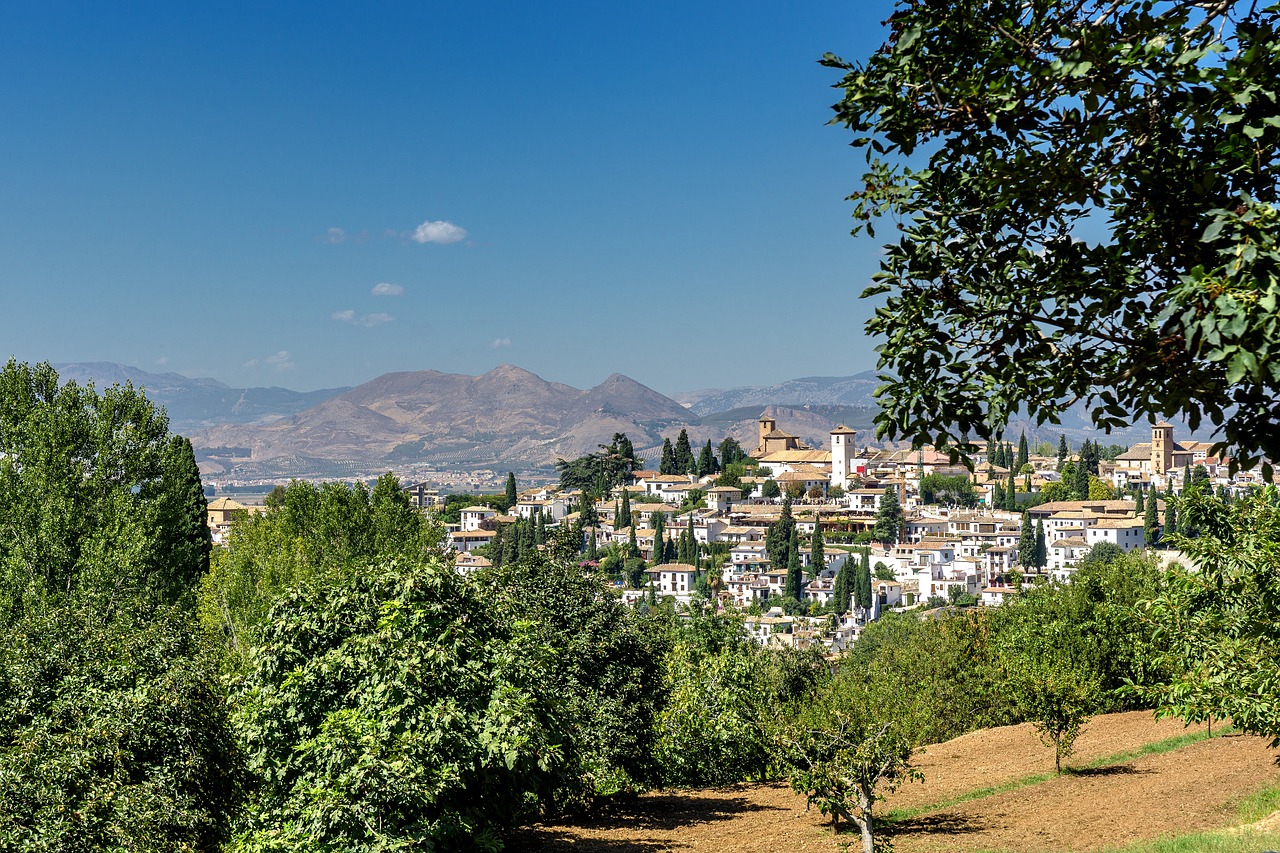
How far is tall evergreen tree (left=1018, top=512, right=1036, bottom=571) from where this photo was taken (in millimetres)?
121000

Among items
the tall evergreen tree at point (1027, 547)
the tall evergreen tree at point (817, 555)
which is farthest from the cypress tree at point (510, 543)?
the tall evergreen tree at point (1027, 547)

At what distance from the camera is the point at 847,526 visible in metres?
146

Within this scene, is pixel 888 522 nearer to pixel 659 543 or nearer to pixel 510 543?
pixel 659 543

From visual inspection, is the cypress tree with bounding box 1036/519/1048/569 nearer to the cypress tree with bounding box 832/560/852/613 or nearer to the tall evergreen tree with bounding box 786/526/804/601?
the cypress tree with bounding box 832/560/852/613

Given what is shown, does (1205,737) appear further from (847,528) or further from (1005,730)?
(847,528)

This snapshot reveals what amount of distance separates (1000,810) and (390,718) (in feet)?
33.2

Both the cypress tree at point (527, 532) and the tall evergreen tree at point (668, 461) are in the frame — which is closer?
the cypress tree at point (527, 532)

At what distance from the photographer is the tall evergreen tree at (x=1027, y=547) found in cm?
12100

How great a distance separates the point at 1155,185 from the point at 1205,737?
750 inches

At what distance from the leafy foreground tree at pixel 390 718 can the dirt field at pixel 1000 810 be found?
392cm

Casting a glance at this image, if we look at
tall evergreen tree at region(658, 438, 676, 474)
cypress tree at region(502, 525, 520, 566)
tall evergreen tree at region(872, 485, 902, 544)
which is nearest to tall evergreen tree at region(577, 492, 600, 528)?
cypress tree at region(502, 525, 520, 566)

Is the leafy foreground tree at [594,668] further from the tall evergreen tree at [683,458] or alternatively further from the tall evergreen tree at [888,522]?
the tall evergreen tree at [683,458]

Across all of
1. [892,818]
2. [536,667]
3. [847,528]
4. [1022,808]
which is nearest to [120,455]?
[536,667]

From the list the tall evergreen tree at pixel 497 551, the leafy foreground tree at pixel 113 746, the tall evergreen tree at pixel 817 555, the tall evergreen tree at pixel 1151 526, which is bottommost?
the tall evergreen tree at pixel 817 555
